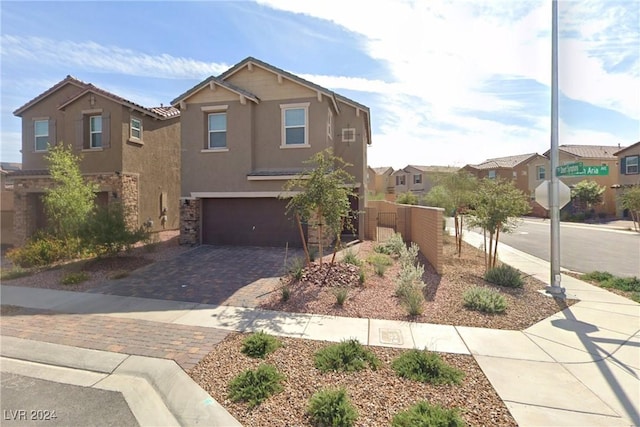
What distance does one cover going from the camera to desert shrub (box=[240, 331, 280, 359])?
4405 mm

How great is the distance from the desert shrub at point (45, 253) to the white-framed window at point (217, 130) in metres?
6.09

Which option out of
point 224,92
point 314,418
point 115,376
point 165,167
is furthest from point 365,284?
point 165,167

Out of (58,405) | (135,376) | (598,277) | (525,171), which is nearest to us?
(58,405)

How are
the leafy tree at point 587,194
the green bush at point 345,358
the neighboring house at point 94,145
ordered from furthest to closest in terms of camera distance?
1. the leafy tree at point 587,194
2. the neighboring house at point 94,145
3. the green bush at point 345,358

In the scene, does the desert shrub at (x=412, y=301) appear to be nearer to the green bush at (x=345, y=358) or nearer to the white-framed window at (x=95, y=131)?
the green bush at (x=345, y=358)

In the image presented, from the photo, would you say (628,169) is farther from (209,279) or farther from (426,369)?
(209,279)

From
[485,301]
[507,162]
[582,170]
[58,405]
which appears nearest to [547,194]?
[582,170]

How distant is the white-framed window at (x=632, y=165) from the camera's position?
30.3m

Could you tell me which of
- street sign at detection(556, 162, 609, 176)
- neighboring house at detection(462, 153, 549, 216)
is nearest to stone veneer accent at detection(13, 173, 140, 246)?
street sign at detection(556, 162, 609, 176)

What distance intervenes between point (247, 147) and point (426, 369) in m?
10.8

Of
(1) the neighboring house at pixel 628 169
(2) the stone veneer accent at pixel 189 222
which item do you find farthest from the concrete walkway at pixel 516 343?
(1) the neighboring house at pixel 628 169

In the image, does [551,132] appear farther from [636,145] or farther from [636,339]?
[636,145]

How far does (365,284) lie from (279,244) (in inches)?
234

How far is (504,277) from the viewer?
784 cm
